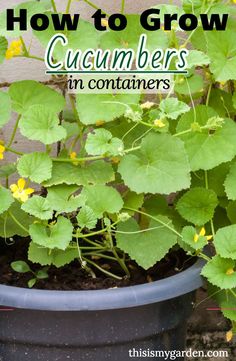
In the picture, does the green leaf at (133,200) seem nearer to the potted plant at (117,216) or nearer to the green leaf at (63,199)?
the potted plant at (117,216)

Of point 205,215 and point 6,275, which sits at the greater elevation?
point 205,215

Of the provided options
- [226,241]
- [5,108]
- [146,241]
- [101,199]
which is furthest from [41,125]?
[226,241]

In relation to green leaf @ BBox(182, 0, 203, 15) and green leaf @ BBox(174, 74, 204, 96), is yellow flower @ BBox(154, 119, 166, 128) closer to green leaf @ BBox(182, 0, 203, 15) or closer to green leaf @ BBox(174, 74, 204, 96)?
green leaf @ BBox(174, 74, 204, 96)

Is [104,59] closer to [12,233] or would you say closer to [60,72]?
[60,72]

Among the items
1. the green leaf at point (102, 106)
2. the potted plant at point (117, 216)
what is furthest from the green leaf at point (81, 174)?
the green leaf at point (102, 106)

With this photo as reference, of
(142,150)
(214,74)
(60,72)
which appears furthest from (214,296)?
(60,72)

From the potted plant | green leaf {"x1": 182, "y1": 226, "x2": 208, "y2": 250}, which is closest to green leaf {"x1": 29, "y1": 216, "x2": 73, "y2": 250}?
the potted plant
